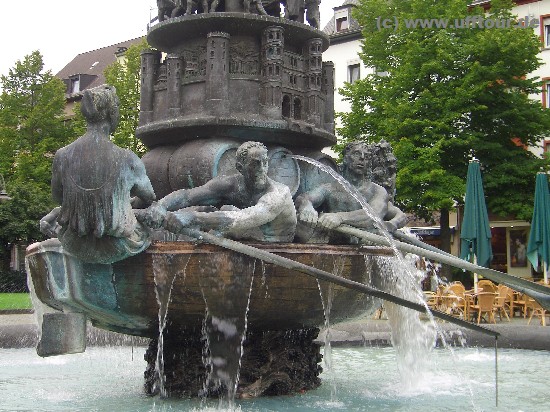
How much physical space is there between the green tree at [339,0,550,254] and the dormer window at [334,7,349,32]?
14422 mm

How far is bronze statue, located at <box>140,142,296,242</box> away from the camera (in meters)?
5.19

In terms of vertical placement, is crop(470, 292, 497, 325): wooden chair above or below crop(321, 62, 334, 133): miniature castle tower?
below

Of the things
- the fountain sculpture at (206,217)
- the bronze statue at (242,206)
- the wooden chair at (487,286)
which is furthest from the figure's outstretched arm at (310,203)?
the wooden chair at (487,286)

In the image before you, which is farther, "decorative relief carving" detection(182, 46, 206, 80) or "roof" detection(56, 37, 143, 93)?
"roof" detection(56, 37, 143, 93)

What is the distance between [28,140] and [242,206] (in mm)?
32119

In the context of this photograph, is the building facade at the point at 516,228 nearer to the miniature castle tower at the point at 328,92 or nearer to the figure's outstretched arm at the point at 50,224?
the miniature castle tower at the point at 328,92

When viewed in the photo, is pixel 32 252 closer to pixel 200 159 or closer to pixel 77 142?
pixel 77 142

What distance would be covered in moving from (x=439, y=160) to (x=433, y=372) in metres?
17.1

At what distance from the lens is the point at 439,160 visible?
2402 cm

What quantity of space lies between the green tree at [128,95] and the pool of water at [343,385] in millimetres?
19628

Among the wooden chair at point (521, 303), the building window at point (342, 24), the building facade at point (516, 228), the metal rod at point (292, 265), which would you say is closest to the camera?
the metal rod at point (292, 265)

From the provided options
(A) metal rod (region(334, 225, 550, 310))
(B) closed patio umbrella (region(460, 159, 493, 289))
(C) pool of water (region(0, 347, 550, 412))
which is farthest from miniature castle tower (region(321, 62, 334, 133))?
(B) closed patio umbrella (region(460, 159, 493, 289))

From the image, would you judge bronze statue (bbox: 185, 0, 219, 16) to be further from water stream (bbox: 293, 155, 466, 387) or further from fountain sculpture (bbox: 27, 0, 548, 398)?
water stream (bbox: 293, 155, 466, 387)

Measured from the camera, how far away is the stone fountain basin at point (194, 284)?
5.20 m
